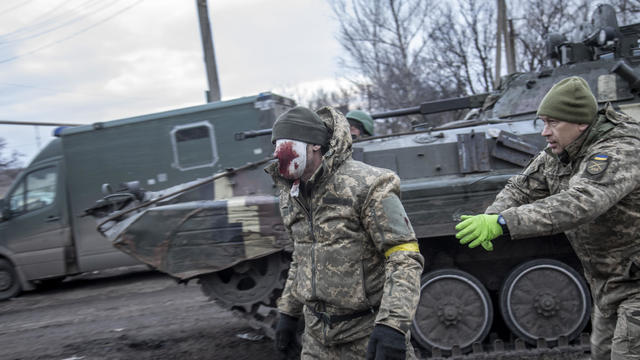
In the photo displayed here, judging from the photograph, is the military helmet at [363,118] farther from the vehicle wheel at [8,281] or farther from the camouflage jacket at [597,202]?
the vehicle wheel at [8,281]

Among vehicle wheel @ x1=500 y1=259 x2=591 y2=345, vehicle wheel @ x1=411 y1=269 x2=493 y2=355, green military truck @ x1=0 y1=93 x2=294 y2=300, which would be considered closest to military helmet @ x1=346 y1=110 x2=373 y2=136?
vehicle wheel @ x1=411 y1=269 x2=493 y2=355

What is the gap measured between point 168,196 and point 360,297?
306 cm

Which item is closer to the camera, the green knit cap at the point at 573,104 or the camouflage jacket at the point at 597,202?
the camouflage jacket at the point at 597,202

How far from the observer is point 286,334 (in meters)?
2.53

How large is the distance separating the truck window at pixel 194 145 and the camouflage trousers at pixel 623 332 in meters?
7.02

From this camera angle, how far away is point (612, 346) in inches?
92.0

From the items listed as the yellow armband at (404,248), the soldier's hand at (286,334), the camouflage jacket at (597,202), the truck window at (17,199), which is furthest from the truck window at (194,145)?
the yellow armband at (404,248)

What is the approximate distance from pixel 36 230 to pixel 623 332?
335 inches

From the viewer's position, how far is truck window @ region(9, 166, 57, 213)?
8406 millimetres

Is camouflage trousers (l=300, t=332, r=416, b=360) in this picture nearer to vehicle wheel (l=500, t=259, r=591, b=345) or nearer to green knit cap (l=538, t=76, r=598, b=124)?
green knit cap (l=538, t=76, r=598, b=124)

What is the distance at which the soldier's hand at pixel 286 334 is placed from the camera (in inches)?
99.6

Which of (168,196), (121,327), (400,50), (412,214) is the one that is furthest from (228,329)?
(400,50)

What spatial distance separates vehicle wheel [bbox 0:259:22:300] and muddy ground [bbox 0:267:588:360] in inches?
5.2

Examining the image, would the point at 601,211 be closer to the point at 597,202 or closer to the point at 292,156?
the point at 597,202
